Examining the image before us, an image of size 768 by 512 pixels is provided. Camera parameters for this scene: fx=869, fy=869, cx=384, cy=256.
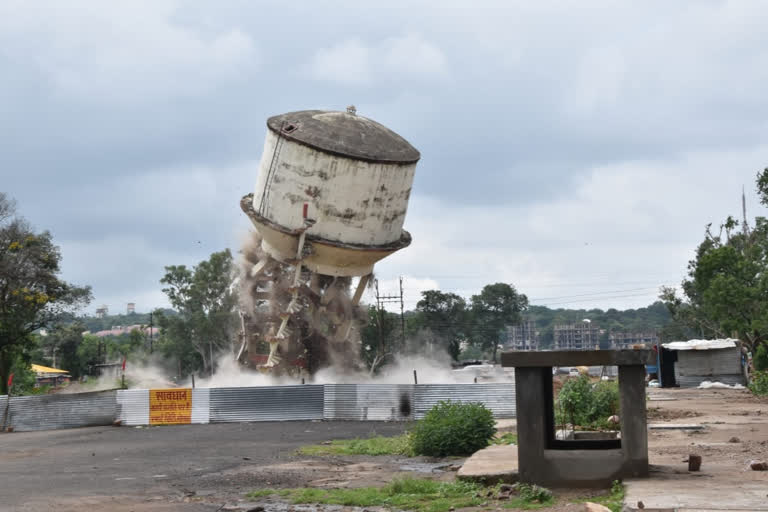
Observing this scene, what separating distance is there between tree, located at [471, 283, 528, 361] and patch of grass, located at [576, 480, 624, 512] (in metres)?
108

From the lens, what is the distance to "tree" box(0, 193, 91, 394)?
47500 millimetres

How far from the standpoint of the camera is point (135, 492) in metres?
14.0

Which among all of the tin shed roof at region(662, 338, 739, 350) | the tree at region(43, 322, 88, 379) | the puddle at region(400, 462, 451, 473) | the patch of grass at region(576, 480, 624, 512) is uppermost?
the tree at region(43, 322, 88, 379)

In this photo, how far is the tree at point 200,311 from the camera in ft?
294

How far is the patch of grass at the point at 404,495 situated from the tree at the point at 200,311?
7701 centimetres

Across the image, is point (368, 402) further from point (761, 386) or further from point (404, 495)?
point (761, 386)

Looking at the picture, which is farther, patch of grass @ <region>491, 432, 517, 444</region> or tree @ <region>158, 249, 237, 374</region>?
tree @ <region>158, 249, 237, 374</region>

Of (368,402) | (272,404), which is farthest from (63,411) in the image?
(368,402)

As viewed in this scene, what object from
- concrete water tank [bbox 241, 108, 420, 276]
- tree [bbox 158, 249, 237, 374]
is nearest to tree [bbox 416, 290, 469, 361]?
tree [bbox 158, 249, 237, 374]

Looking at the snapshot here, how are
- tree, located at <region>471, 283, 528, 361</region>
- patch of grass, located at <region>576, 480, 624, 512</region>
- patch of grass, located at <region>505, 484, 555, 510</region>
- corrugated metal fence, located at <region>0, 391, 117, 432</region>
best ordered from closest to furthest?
patch of grass, located at <region>576, 480, 624, 512</region>
patch of grass, located at <region>505, 484, 555, 510</region>
corrugated metal fence, located at <region>0, 391, 117, 432</region>
tree, located at <region>471, 283, 528, 361</region>

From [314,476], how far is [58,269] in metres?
39.4

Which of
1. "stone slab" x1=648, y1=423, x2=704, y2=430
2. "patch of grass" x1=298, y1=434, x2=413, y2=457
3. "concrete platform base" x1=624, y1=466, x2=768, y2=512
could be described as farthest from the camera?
"stone slab" x1=648, y1=423, x2=704, y2=430

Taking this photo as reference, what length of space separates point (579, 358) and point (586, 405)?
1048 centimetres

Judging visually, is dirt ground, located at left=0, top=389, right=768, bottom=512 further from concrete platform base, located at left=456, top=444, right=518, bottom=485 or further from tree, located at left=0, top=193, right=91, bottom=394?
tree, located at left=0, top=193, right=91, bottom=394
